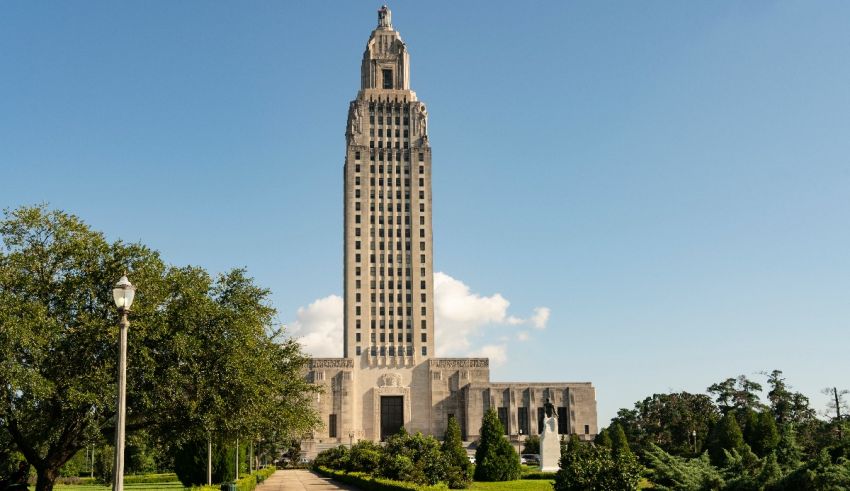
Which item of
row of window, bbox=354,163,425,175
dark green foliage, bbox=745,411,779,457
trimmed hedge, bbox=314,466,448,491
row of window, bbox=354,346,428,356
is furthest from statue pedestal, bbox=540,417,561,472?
row of window, bbox=354,163,425,175

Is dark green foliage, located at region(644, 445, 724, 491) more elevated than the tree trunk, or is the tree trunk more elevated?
dark green foliage, located at region(644, 445, 724, 491)

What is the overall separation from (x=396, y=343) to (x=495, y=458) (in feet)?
192

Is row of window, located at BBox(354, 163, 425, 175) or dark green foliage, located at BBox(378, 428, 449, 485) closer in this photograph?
dark green foliage, located at BBox(378, 428, 449, 485)

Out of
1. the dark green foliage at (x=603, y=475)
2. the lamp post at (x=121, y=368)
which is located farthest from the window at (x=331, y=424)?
the lamp post at (x=121, y=368)

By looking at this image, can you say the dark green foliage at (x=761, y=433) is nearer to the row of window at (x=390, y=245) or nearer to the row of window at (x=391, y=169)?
the row of window at (x=390, y=245)

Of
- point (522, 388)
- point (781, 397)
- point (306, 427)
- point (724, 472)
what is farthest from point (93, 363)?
point (522, 388)

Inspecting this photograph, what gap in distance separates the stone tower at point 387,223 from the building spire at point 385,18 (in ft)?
6.41

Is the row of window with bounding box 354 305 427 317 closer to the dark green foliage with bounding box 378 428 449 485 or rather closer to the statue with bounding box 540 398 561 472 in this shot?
the statue with bounding box 540 398 561 472

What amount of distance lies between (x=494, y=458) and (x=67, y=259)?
86.2ft

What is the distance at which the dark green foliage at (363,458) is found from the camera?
46750mm

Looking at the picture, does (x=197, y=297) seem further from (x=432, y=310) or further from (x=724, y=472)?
(x=432, y=310)

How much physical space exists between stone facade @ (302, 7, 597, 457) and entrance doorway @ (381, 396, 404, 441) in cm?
13

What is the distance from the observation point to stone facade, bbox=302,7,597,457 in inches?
4075

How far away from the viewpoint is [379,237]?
356 feet
